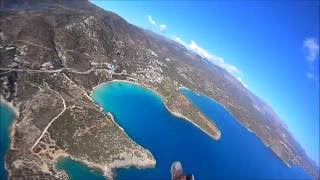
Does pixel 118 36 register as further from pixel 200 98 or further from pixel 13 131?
pixel 13 131

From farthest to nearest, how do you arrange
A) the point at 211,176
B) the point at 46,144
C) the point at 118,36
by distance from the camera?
the point at 118,36, the point at 211,176, the point at 46,144

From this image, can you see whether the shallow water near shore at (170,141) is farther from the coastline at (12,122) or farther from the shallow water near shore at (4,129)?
the shallow water near shore at (4,129)

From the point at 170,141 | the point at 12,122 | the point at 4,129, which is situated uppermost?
the point at 170,141

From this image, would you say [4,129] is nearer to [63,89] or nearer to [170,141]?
[63,89]

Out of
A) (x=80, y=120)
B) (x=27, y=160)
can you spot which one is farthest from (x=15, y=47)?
(x=27, y=160)

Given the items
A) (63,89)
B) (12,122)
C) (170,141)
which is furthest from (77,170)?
(170,141)

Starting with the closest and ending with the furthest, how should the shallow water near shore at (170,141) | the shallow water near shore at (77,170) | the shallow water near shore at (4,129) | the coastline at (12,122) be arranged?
the shallow water near shore at (4,129) < the coastline at (12,122) < the shallow water near shore at (77,170) < the shallow water near shore at (170,141)

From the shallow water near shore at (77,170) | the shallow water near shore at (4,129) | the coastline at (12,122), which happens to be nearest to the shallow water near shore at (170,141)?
the shallow water near shore at (77,170)
